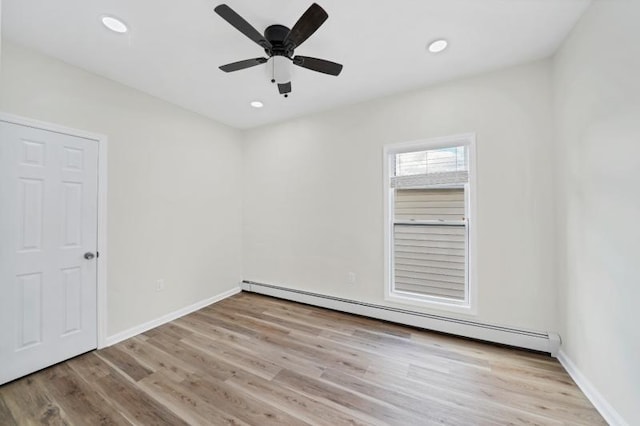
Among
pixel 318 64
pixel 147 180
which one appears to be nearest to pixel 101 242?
pixel 147 180

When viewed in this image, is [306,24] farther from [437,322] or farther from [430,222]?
[437,322]

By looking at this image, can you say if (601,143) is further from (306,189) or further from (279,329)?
(279,329)

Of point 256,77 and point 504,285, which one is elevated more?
point 256,77

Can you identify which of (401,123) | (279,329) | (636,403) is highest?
(401,123)

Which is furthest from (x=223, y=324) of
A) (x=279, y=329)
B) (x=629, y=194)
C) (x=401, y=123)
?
(x=629, y=194)

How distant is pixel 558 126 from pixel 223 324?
4.07 m

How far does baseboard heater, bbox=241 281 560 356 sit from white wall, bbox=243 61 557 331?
0.09 meters

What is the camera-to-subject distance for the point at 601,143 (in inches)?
63.1

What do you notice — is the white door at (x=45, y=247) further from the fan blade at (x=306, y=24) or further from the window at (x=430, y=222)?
the window at (x=430, y=222)

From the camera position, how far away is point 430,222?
285cm

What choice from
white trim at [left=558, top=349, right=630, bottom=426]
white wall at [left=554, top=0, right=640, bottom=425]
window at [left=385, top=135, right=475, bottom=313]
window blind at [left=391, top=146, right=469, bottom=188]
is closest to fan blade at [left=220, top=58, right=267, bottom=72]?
window at [left=385, top=135, right=475, bottom=313]

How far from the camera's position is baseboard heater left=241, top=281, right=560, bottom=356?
224 cm

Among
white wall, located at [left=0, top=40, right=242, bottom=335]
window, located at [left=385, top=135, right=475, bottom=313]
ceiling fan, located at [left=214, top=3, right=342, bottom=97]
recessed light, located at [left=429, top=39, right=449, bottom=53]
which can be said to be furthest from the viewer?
window, located at [left=385, top=135, right=475, bottom=313]

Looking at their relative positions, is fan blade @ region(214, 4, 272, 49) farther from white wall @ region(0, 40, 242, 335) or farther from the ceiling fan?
white wall @ region(0, 40, 242, 335)
